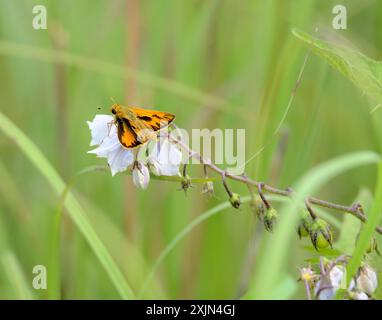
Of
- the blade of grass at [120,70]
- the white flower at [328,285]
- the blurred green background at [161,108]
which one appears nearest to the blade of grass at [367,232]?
the white flower at [328,285]

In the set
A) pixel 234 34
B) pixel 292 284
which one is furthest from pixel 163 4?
pixel 292 284

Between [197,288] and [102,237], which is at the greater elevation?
[102,237]

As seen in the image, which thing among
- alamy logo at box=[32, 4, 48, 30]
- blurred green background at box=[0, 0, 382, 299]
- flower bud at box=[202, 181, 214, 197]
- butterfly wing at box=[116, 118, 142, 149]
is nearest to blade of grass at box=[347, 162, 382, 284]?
flower bud at box=[202, 181, 214, 197]

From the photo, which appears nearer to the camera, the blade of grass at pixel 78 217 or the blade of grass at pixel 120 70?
the blade of grass at pixel 78 217

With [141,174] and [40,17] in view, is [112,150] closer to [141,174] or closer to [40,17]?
[141,174]

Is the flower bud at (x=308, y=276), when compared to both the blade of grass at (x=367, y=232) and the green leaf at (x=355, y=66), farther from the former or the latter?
the green leaf at (x=355, y=66)

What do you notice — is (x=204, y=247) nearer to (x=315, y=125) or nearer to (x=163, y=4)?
(x=315, y=125)

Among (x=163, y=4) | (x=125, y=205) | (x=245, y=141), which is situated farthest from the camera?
(x=163, y=4)

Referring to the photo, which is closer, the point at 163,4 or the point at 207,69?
the point at 207,69
